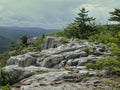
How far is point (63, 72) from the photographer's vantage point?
30.1 m

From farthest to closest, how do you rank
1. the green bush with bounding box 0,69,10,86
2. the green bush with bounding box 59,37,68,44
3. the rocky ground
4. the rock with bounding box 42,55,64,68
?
the green bush with bounding box 59,37,68,44
the rock with bounding box 42,55,64,68
the green bush with bounding box 0,69,10,86
the rocky ground

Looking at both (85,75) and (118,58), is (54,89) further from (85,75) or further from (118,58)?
(118,58)

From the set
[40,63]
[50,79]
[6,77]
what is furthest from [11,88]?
[40,63]

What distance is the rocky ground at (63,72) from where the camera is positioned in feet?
88.8

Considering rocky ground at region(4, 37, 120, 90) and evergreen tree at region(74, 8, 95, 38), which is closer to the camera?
rocky ground at region(4, 37, 120, 90)

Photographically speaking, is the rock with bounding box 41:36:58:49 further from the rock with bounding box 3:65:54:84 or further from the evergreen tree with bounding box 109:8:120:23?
the rock with bounding box 3:65:54:84

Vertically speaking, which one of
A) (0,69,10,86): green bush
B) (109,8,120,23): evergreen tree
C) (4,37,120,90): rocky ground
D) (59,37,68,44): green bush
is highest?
(109,8,120,23): evergreen tree

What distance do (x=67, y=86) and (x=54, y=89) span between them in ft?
4.18

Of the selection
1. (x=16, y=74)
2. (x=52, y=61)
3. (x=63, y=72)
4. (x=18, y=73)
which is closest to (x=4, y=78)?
(x=16, y=74)

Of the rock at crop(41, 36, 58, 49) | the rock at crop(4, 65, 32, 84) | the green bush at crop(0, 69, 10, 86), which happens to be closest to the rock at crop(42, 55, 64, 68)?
the rock at crop(4, 65, 32, 84)

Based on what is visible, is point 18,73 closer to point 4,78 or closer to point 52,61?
point 4,78

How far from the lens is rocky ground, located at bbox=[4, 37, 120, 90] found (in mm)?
27078

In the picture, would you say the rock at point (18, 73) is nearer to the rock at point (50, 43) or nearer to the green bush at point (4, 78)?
the green bush at point (4, 78)

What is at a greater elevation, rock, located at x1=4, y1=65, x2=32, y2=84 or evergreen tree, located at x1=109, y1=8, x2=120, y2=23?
evergreen tree, located at x1=109, y1=8, x2=120, y2=23
